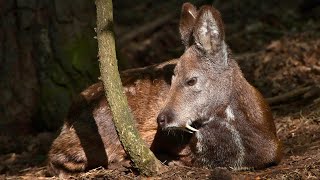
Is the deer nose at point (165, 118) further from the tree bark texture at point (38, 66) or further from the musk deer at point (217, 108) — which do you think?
the tree bark texture at point (38, 66)

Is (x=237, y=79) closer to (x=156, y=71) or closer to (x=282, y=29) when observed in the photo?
(x=156, y=71)

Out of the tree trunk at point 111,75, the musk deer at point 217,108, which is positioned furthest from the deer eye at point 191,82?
the tree trunk at point 111,75

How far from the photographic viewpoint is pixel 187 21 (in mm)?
7000

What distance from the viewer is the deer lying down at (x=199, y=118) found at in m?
6.55

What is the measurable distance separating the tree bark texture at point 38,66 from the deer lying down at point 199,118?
2.88 metres

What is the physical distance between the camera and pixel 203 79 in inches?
263

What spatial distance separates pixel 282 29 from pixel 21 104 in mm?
5824

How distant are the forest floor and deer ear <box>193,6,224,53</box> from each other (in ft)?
4.11

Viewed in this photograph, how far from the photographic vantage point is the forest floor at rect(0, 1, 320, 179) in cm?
655

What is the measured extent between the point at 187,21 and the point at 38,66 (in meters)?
3.65

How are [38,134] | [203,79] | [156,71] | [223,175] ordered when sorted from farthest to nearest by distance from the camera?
[38,134]
[156,71]
[203,79]
[223,175]

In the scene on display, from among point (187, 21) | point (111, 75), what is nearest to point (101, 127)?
point (111, 75)

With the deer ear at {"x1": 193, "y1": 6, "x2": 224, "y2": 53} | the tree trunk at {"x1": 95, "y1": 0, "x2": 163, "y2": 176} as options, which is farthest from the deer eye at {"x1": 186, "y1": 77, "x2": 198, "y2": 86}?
the tree trunk at {"x1": 95, "y1": 0, "x2": 163, "y2": 176}

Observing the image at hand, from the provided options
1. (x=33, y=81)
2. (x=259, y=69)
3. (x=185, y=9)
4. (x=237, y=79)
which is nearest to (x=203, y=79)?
(x=237, y=79)
